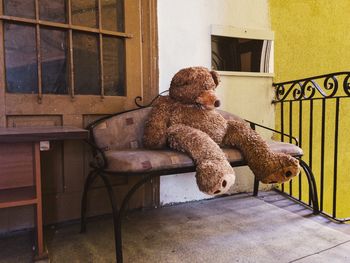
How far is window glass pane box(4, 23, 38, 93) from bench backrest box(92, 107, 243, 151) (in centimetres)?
42

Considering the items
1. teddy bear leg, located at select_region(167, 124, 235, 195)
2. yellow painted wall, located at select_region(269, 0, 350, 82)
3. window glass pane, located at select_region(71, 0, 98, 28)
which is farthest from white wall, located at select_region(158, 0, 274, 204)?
teddy bear leg, located at select_region(167, 124, 235, 195)

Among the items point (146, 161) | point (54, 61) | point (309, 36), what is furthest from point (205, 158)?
point (309, 36)

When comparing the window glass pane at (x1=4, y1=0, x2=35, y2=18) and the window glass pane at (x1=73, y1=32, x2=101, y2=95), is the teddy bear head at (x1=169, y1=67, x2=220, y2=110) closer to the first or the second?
the window glass pane at (x1=73, y1=32, x2=101, y2=95)

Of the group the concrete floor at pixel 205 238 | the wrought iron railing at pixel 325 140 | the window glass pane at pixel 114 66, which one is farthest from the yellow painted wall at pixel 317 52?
the window glass pane at pixel 114 66

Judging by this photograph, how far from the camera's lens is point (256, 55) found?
2.18 m

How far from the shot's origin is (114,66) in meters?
1.71

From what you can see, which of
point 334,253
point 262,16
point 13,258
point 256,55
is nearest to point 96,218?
point 13,258

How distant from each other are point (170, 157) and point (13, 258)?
84 centimetres

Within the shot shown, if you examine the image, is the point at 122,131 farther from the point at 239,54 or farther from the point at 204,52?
the point at 239,54

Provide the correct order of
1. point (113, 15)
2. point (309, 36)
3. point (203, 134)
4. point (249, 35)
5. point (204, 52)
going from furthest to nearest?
point (309, 36)
point (249, 35)
point (204, 52)
point (113, 15)
point (203, 134)

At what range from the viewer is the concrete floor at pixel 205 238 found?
1241 mm

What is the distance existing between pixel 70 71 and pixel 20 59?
25 cm

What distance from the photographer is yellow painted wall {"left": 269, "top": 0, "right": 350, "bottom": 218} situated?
229 centimetres

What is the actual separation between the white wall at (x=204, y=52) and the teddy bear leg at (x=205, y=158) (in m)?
0.58
